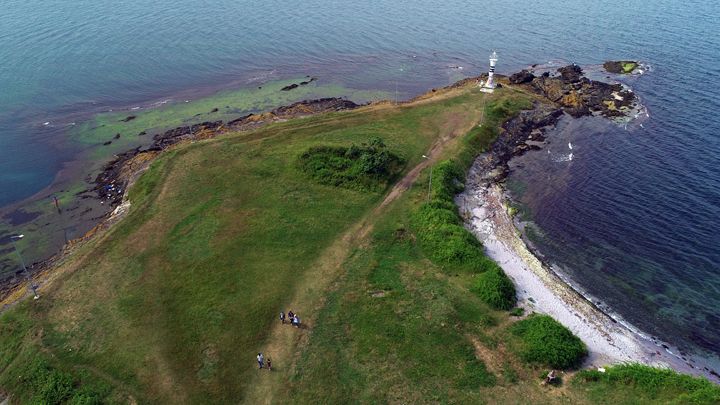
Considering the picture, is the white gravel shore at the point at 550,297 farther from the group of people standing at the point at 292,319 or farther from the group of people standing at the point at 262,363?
the group of people standing at the point at 262,363

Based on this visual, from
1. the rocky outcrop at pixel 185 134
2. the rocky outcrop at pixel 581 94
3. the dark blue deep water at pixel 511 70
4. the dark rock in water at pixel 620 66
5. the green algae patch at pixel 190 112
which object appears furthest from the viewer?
the dark rock in water at pixel 620 66

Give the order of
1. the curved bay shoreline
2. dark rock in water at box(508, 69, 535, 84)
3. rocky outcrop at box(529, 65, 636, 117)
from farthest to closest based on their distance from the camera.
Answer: dark rock in water at box(508, 69, 535, 84)
rocky outcrop at box(529, 65, 636, 117)
the curved bay shoreline

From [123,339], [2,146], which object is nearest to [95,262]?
[123,339]

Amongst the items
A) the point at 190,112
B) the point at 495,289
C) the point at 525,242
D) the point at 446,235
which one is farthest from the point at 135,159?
the point at 525,242

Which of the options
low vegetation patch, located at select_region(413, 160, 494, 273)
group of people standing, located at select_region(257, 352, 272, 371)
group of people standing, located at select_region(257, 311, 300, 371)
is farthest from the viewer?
low vegetation patch, located at select_region(413, 160, 494, 273)

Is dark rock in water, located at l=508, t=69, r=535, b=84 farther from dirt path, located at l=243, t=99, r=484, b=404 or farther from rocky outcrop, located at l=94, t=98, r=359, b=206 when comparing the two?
dirt path, located at l=243, t=99, r=484, b=404

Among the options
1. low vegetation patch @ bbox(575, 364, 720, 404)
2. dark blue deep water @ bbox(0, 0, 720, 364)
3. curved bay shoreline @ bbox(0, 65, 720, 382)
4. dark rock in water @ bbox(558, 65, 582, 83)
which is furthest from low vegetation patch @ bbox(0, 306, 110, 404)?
dark rock in water @ bbox(558, 65, 582, 83)

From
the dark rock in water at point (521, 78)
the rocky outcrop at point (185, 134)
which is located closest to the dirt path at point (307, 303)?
the rocky outcrop at point (185, 134)
